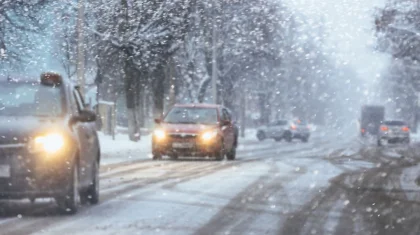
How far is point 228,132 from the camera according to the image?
92.2ft

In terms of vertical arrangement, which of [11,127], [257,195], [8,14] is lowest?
[257,195]

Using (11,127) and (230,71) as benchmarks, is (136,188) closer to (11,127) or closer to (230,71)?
(11,127)

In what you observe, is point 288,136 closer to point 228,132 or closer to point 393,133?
point 393,133

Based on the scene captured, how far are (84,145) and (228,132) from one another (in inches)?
634

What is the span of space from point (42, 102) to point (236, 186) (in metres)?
4.50

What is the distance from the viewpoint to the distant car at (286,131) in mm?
58844

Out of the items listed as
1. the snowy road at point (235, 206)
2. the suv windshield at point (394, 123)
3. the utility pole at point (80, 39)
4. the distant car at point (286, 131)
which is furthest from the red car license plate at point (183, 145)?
the distant car at point (286, 131)

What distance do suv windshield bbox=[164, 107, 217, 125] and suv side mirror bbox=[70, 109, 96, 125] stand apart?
14899mm

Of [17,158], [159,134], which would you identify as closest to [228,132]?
[159,134]

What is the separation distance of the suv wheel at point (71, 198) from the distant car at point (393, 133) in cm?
4097

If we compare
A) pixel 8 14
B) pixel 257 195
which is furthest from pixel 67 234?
pixel 8 14

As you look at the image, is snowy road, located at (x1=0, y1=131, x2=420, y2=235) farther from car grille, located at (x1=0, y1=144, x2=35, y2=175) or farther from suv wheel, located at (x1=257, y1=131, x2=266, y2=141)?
suv wheel, located at (x1=257, y1=131, x2=266, y2=141)

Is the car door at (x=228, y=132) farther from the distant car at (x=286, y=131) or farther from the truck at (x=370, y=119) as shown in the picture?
the truck at (x=370, y=119)

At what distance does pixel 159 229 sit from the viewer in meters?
9.73
